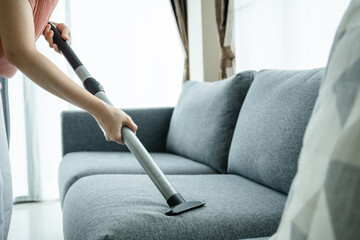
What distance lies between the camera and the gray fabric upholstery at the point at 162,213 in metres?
0.91

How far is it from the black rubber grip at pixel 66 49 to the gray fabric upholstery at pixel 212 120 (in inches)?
30.9

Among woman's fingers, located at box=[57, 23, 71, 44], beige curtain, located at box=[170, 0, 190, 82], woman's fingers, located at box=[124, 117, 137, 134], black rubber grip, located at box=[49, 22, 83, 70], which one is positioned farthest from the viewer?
beige curtain, located at box=[170, 0, 190, 82]

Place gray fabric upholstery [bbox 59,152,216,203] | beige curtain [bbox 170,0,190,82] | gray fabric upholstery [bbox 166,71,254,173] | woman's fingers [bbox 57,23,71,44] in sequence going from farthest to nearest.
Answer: beige curtain [bbox 170,0,190,82]
gray fabric upholstery [bbox 166,71,254,173]
gray fabric upholstery [bbox 59,152,216,203]
woman's fingers [bbox 57,23,71,44]

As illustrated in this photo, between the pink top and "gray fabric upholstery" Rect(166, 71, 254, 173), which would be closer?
the pink top

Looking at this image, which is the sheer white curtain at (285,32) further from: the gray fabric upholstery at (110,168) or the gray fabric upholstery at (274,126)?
the gray fabric upholstery at (110,168)

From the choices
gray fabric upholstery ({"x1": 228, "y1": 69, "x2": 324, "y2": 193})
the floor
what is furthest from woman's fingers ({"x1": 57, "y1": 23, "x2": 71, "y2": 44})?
the floor

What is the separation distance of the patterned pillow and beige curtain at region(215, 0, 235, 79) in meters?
2.89

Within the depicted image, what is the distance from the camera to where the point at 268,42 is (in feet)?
9.11

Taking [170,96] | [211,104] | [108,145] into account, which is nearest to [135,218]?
[211,104]

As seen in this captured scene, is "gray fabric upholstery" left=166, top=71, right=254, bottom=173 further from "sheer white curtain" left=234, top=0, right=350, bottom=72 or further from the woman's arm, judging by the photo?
the woman's arm

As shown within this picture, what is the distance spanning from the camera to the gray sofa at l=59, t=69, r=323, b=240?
37.6 inches

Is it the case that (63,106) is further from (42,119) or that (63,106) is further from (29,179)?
(29,179)

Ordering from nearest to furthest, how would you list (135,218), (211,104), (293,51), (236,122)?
(135,218)
(236,122)
(211,104)
(293,51)

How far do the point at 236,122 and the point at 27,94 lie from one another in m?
2.02
